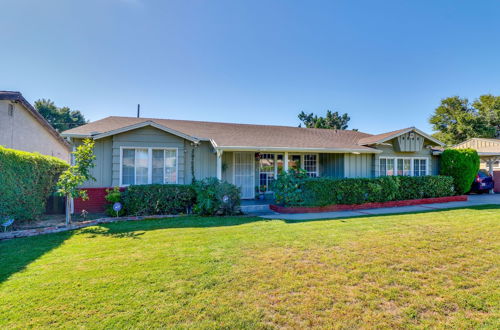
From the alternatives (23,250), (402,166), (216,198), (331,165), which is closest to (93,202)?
(23,250)

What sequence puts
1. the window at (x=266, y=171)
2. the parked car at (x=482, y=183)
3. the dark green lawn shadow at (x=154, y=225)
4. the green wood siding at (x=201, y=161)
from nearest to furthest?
the dark green lawn shadow at (x=154, y=225)
the green wood siding at (x=201, y=161)
the window at (x=266, y=171)
the parked car at (x=482, y=183)

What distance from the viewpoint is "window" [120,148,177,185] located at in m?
9.42

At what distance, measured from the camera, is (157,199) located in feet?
27.2

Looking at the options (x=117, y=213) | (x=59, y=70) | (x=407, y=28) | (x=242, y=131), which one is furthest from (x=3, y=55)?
(x=407, y=28)

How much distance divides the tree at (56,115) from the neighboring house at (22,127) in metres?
26.5

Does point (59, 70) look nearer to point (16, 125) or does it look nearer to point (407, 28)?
point (16, 125)

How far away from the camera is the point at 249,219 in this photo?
7887 mm

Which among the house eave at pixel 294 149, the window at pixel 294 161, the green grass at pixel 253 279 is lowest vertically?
the green grass at pixel 253 279

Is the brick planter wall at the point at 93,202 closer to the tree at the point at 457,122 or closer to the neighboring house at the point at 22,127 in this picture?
the neighboring house at the point at 22,127

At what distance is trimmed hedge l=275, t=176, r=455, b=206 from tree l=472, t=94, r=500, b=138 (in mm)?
31024

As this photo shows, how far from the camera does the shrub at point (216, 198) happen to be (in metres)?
→ 8.32

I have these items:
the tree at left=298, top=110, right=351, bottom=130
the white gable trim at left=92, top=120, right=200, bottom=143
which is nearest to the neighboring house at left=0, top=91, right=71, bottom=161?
the white gable trim at left=92, top=120, right=200, bottom=143

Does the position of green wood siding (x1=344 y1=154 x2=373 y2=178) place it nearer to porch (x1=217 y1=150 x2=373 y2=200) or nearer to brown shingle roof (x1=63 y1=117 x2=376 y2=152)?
porch (x1=217 y1=150 x2=373 y2=200)

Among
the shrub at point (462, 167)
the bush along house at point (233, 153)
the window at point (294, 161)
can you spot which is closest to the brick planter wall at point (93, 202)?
the bush along house at point (233, 153)
